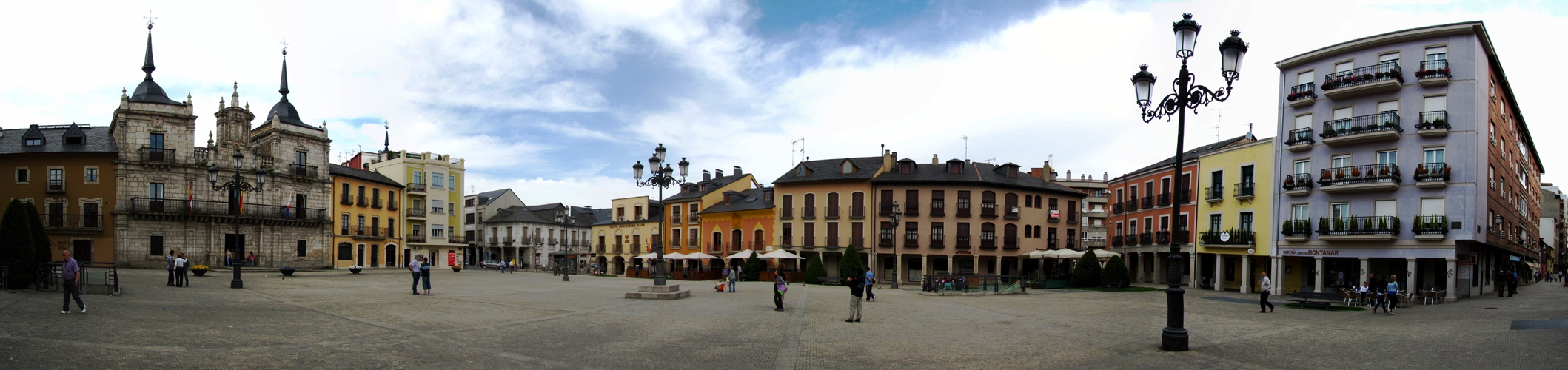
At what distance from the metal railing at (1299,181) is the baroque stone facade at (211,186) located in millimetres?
49453

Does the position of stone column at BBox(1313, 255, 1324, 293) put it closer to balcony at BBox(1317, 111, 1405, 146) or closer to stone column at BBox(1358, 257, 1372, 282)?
stone column at BBox(1358, 257, 1372, 282)

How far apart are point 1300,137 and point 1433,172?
466 centimetres

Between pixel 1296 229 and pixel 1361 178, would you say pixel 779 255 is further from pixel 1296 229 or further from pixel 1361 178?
pixel 1361 178

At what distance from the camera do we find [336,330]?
13.4 metres

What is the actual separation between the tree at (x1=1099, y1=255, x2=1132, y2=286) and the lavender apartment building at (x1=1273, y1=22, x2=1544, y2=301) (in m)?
5.91

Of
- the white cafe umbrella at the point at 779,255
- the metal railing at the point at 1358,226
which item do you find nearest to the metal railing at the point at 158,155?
the white cafe umbrella at the point at 779,255

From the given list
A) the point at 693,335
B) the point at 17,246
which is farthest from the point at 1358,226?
the point at 17,246

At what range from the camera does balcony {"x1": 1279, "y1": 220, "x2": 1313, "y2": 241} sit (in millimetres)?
31977

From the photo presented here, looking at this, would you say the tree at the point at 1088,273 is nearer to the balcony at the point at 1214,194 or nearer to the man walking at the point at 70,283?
the balcony at the point at 1214,194

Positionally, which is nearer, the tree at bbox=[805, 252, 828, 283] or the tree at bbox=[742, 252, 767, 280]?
the tree at bbox=[805, 252, 828, 283]

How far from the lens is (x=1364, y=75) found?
2966cm

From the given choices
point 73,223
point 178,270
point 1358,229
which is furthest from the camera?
point 73,223

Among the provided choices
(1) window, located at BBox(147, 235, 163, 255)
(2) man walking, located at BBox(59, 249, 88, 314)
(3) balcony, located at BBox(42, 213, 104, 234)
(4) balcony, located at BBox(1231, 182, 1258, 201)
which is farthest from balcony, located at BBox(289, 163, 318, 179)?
(4) balcony, located at BBox(1231, 182, 1258, 201)

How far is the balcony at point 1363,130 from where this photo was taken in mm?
29108
